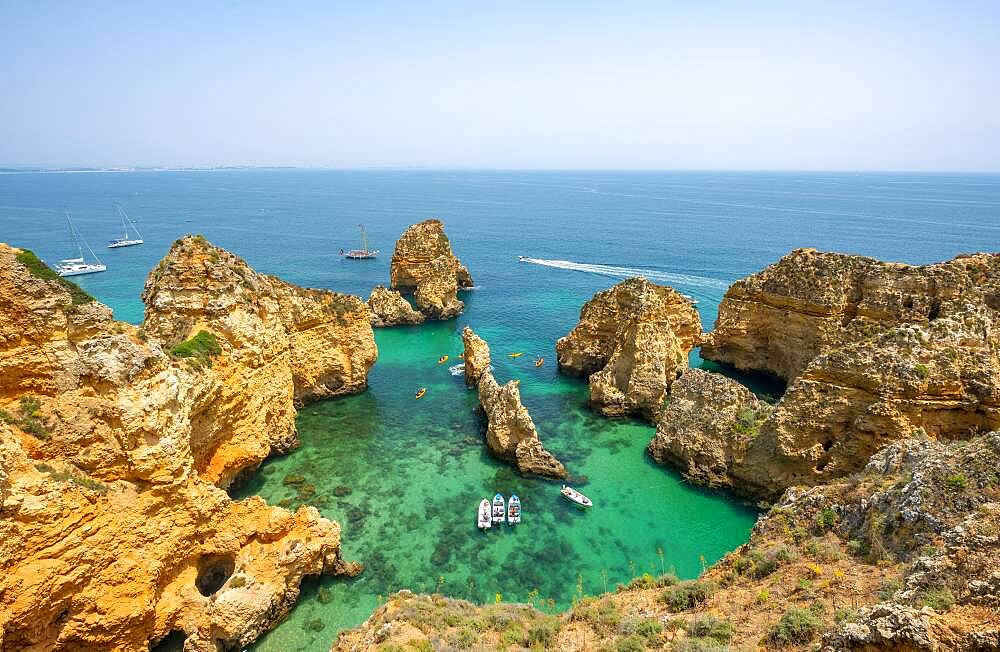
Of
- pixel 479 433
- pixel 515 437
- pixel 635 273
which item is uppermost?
pixel 635 273

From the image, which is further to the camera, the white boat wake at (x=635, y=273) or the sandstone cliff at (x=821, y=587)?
the white boat wake at (x=635, y=273)

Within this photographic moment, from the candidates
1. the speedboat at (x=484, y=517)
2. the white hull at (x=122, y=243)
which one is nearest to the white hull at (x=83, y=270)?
the white hull at (x=122, y=243)

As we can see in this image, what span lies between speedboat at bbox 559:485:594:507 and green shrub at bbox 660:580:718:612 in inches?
421

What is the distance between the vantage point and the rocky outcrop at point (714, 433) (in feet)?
81.8

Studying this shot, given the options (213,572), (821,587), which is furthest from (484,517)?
(821,587)

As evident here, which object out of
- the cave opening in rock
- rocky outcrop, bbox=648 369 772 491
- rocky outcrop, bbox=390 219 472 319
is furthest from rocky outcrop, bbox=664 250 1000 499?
rocky outcrop, bbox=390 219 472 319

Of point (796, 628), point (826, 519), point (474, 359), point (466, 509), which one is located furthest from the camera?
point (474, 359)

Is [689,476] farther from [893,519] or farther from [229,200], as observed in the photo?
[229,200]

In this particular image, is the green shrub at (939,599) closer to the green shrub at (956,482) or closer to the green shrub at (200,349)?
the green shrub at (956,482)

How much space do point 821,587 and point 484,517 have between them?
14620 mm

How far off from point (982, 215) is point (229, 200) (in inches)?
9858

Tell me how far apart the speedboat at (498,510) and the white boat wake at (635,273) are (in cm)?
5405

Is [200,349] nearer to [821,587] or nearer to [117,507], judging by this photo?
[117,507]

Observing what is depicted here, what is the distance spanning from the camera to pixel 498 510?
23.9 meters
